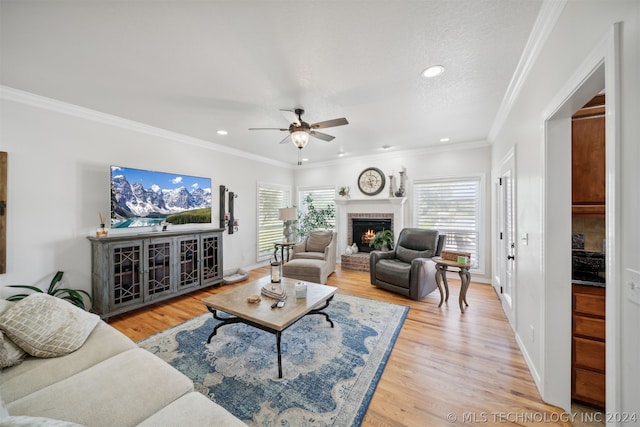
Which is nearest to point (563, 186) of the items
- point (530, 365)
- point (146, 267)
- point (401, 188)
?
point (530, 365)

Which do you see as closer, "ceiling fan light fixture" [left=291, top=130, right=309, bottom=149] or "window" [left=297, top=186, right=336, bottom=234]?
"ceiling fan light fixture" [left=291, top=130, right=309, bottom=149]

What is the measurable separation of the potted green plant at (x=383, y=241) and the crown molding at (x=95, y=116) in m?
3.56

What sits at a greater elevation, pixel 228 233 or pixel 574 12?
pixel 574 12

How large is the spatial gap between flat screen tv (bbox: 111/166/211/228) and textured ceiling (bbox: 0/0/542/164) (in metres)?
0.88

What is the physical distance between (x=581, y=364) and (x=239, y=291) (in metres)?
2.80

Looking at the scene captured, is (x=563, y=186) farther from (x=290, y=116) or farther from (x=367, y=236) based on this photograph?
(x=367, y=236)

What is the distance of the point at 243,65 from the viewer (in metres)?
2.04

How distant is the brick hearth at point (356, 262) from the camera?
496 centimetres

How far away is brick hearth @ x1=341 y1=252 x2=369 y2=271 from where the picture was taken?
16.3ft

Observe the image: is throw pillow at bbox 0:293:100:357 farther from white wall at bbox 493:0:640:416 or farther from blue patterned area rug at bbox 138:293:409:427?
white wall at bbox 493:0:640:416

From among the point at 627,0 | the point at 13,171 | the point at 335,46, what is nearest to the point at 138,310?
the point at 13,171

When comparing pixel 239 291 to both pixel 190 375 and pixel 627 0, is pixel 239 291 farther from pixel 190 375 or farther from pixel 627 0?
pixel 627 0

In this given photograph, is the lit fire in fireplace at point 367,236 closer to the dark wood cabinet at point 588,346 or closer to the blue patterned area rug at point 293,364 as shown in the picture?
the blue patterned area rug at point 293,364

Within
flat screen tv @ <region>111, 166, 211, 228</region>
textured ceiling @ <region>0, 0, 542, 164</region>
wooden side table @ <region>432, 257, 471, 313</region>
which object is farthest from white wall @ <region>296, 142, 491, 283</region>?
flat screen tv @ <region>111, 166, 211, 228</region>
